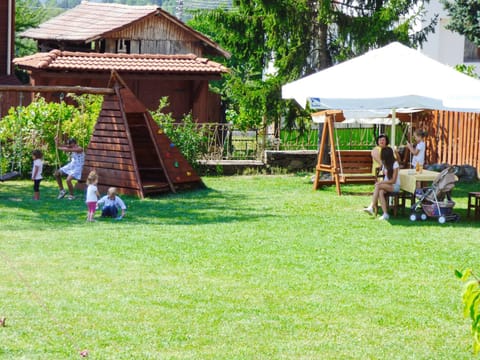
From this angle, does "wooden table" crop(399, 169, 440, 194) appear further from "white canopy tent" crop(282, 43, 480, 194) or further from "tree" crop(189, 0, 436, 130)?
"tree" crop(189, 0, 436, 130)

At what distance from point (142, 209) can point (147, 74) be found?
1179cm

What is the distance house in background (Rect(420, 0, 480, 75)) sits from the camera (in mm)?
33438

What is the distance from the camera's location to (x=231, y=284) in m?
10.6

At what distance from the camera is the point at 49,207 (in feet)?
57.8

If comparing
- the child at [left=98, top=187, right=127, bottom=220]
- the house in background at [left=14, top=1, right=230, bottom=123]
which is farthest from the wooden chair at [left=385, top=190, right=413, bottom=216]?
the house in background at [left=14, top=1, right=230, bottom=123]

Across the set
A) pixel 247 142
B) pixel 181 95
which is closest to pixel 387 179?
pixel 247 142

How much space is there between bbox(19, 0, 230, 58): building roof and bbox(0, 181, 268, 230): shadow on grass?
12613mm

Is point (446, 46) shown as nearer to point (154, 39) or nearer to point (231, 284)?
point (154, 39)

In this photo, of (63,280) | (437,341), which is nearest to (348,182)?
(63,280)

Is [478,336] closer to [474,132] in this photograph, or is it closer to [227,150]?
[474,132]

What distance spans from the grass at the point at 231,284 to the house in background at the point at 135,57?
10918 mm

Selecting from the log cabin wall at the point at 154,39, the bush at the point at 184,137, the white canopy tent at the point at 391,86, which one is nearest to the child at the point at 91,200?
the white canopy tent at the point at 391,86

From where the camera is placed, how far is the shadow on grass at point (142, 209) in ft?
52.3

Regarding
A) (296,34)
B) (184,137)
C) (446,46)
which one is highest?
(446,46)
